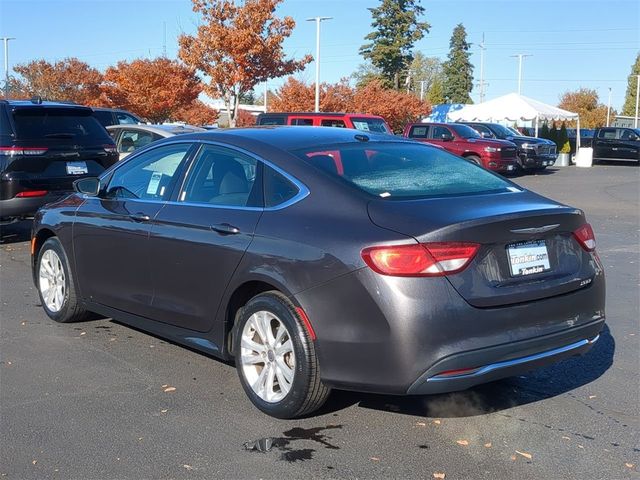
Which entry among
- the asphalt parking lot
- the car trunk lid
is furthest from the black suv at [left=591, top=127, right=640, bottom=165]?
the car trunk lid

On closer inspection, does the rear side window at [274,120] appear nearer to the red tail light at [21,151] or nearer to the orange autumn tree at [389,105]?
the red tail light at [21,151]

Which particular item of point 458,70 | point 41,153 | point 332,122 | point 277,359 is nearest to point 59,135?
point 41,153

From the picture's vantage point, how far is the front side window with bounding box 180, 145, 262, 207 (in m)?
4.56

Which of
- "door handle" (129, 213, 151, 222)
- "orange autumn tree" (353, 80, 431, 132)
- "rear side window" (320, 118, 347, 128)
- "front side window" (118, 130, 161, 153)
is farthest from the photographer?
"orange autumn tree" (353, 80, 431, 132)

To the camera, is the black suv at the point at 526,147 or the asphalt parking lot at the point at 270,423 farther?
the black suv at the point at 526,147

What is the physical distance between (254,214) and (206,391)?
122 centimetres

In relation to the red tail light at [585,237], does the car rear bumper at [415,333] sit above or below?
below

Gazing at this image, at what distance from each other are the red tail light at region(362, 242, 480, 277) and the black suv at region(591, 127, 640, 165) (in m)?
32.1

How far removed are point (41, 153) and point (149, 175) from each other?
5004 mm

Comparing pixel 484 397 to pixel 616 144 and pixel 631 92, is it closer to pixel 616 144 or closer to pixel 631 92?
pixel 616 144

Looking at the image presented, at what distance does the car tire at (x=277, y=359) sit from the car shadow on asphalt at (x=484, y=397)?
31 cm

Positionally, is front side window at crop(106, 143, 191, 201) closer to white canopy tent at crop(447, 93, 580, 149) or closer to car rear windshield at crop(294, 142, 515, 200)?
car rear windshield at crop(294, 142, 515, 200)

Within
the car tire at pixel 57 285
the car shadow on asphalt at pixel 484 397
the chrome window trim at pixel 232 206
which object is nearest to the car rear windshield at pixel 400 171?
the chrome window trim at pixel 232 206

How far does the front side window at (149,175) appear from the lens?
517 cm
